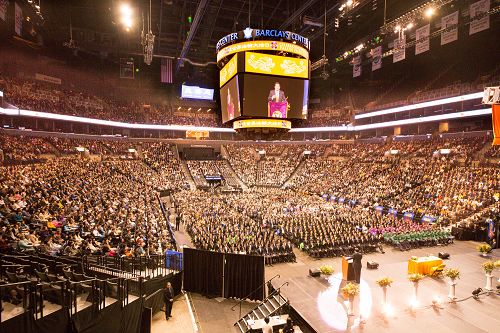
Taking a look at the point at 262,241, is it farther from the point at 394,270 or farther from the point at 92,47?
the point at 92,47

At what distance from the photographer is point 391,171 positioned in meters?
35.1

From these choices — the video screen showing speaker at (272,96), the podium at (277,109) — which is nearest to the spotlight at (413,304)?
the video screen showing speaker at (272,96)

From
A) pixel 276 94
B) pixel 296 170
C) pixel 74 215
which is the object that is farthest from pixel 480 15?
pixel 296 170

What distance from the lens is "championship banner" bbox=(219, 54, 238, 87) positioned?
13.5 meters

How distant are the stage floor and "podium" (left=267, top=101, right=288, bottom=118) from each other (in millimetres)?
7355

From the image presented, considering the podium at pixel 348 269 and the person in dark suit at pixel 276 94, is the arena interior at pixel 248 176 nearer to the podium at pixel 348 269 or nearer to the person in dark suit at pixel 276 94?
the person in dark suit at pixel 276 94

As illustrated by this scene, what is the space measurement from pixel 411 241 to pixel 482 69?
2512 cm

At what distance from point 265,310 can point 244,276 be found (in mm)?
1838

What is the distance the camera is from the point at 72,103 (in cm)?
3834

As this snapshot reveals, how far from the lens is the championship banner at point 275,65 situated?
13.3 meters

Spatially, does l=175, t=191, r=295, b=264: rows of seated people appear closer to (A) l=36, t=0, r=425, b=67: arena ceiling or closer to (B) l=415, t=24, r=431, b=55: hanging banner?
(A) l=36, t=0, r=425, b=67: arena ceiling

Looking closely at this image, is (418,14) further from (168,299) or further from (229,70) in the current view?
(168,299)

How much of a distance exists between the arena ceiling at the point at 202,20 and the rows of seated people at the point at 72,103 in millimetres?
5930

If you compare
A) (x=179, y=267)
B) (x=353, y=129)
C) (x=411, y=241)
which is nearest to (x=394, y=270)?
(x=411, y=241)
